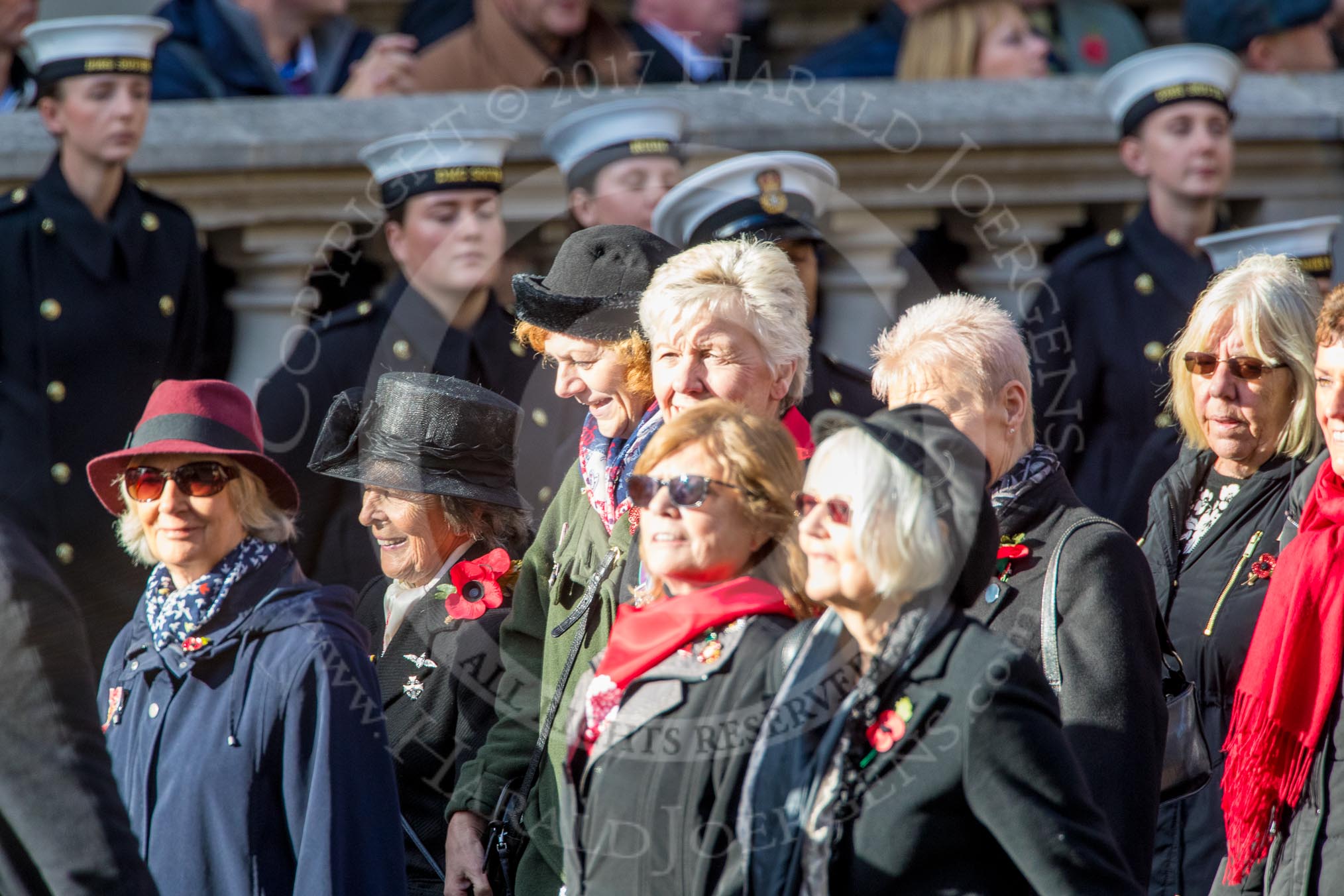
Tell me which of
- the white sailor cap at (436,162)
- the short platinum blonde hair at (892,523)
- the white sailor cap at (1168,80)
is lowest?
the short platinum blonde hair at (892,523)

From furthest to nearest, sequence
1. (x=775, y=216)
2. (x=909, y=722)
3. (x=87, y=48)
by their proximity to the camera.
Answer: (x=87, y=48) → (x=775, y=216) → (x=909, y=722)

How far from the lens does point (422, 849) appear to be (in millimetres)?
3770

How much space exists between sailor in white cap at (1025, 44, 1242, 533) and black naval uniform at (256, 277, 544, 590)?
1.46 meters

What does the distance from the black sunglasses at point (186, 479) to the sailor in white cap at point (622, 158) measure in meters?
1.76

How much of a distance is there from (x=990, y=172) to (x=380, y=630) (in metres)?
2.33

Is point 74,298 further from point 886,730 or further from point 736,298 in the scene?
point 886,730

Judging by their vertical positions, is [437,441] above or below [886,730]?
above

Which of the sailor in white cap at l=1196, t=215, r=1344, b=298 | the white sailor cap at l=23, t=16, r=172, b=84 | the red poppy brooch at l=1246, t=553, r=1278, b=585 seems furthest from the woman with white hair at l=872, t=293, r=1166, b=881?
the white sailor cap at l=23, t=16, r=172, b=84

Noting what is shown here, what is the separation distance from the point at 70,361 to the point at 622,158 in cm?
157

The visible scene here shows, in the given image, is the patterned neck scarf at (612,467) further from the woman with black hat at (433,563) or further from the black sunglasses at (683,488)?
the black sunglasses at (683,488)

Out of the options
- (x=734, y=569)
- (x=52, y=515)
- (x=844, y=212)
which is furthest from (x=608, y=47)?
(x=734, y=569)

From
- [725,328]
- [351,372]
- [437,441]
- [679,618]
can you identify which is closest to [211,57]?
[351,372]

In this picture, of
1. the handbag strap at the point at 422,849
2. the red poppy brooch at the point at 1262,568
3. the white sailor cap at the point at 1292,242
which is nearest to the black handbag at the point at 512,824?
the handbag strap at the point at 422,849

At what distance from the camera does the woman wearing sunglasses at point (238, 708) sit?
3248 millimetres
